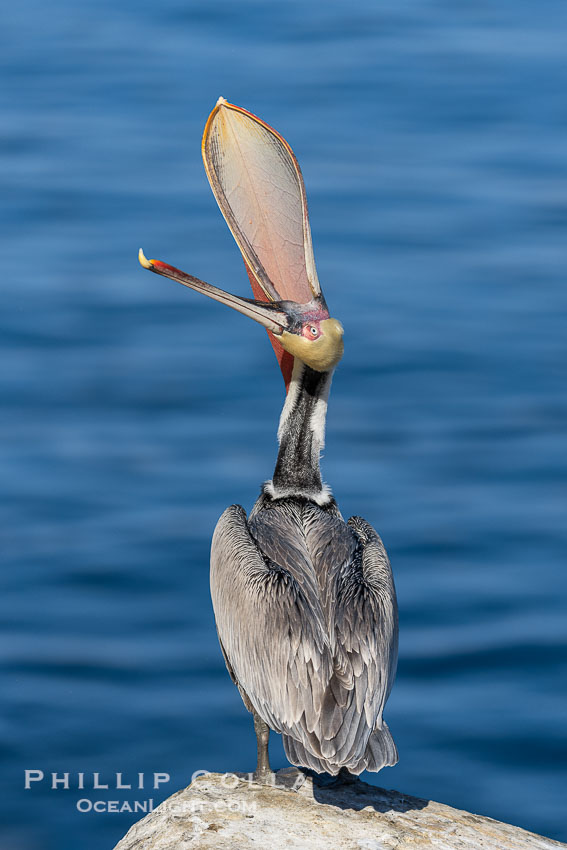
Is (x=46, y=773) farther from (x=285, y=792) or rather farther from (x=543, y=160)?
(x=543, y=160)

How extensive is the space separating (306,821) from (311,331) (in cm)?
197

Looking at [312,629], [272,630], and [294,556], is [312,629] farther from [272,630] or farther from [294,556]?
[294,556]

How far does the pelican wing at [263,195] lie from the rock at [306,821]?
2.17m

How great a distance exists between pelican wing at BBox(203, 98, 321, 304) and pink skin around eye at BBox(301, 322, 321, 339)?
0.51 metres

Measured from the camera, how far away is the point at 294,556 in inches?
228

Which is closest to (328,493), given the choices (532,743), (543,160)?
(532,743)

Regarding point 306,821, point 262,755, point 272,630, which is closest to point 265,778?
point 262,755

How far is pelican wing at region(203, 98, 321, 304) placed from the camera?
647 centimetres

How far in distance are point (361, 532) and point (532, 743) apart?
2895 mm

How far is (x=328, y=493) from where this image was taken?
6.27 m

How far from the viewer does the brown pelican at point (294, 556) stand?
5355mm

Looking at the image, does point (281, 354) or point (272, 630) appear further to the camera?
point (281, 354)

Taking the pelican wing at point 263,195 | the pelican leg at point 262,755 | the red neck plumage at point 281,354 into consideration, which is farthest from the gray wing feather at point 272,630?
the pelican wing at point 263,195

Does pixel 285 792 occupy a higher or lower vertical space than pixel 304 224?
lower
